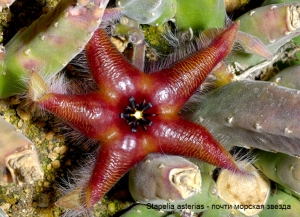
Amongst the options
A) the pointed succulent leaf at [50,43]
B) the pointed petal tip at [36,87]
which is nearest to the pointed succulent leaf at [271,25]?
the pointed succulent leaf at [50,43]

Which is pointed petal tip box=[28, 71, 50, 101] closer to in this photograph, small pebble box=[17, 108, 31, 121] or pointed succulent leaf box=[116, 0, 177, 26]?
pointed succulent leaf box=[116, 0, 177, 26]

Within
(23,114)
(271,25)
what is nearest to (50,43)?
(23,114)

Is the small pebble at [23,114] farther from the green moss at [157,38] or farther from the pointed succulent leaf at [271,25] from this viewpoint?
the pointed succulent leaf at [271,25]

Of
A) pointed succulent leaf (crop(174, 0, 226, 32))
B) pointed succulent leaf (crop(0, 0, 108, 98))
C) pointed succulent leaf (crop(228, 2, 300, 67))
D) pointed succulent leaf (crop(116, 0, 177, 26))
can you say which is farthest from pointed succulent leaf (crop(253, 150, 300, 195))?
pointed succulent leaf (crop(0, 0, 108, 98))

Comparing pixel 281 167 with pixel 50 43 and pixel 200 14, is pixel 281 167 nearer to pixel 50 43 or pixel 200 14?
pixel 200 14

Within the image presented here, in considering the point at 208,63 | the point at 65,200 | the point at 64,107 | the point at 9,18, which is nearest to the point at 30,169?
the point at 64,107

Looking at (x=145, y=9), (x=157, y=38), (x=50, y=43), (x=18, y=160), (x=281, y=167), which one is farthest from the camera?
(x=157, y=38)

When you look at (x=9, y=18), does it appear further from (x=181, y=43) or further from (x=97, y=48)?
(x=181, y=43)

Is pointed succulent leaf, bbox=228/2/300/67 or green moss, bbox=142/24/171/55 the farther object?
green moss, bbox=142/24/171/55

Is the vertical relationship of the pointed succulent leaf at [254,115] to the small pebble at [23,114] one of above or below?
above

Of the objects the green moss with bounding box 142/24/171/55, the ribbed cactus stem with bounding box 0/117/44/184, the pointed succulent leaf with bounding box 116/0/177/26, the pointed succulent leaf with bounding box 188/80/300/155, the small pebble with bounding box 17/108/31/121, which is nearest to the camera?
the ribbed cactus stem with bounding box 0/117/44/184
